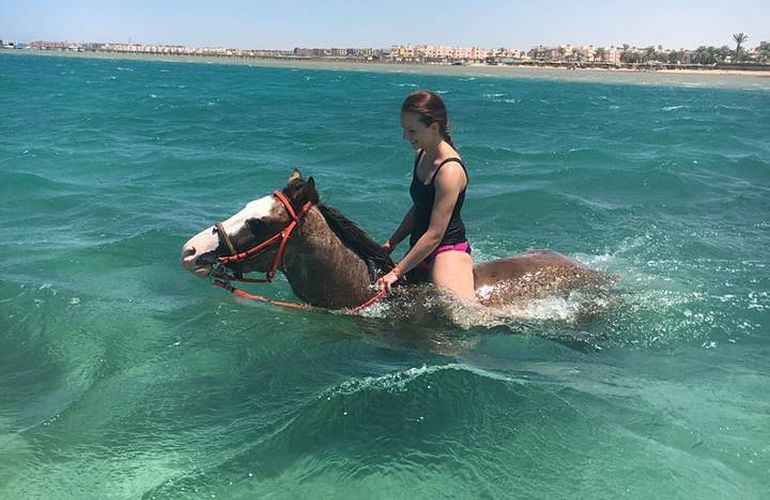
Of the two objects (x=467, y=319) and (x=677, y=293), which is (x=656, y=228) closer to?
(x=677, y=293)

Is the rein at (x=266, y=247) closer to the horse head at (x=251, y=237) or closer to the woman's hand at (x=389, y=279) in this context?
the horse head at (x=251, y=237)

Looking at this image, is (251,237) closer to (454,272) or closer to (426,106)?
(426,106)

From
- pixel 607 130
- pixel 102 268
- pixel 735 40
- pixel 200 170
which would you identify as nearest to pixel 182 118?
pixel 200 170

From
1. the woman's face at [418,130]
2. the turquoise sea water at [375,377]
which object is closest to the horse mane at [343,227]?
the turquoise sea water at [375,377]

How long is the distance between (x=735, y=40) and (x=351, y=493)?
733 feet

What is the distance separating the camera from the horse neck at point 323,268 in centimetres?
569

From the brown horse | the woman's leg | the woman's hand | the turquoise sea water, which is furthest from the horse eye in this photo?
the woman's leg

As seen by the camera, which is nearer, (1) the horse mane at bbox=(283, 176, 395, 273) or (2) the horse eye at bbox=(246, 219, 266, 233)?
(2) the horse eye at bbox=(246, 219, 266, 233)

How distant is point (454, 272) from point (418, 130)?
1.33 metres

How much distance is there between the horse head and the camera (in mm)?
5285

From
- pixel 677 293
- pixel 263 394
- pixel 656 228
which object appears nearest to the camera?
pixel 263 394

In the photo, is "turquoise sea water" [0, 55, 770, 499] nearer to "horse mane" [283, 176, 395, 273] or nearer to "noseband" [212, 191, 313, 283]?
"horse mane" [283, 176, 395, 273]

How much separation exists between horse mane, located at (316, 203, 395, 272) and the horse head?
0.45 m

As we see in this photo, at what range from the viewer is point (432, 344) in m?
6.11
